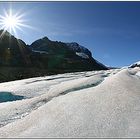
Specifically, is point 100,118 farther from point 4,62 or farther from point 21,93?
point 4,62

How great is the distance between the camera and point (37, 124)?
2.94m

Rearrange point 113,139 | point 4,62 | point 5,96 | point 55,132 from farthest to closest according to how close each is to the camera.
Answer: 1. point 4,62
2. point 5,96
3. point 55,132
4. point 113,139

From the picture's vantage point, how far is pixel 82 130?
2.70m

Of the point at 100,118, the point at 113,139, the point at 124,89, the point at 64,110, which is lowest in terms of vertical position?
the point at 113,139

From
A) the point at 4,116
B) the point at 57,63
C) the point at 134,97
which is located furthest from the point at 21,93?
the point at 57,63

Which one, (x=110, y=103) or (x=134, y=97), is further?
(x=134, y=97)

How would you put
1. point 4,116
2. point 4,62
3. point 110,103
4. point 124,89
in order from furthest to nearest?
point 4,62, point 124,89, point 110,103, point 4,116

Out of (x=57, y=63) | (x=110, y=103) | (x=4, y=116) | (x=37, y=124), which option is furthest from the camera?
(x=57, y=63)

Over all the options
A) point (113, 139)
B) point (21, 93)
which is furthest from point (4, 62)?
point (113, 139)

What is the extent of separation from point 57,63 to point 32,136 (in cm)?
6406

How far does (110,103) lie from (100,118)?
2.29ft

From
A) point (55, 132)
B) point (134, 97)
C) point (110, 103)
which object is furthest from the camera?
point (134, 97)

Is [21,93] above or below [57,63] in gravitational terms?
below

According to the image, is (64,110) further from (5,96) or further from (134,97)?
(5,96)
